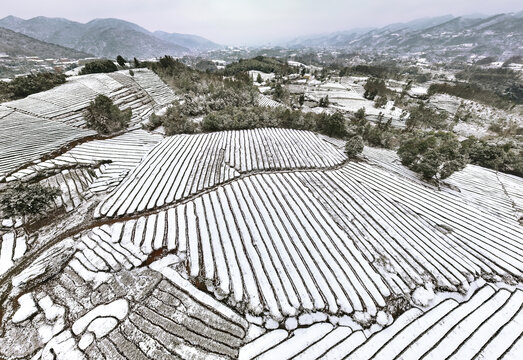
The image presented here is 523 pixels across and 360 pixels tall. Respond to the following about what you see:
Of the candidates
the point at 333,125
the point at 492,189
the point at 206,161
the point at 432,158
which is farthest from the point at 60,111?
the point at 492,189

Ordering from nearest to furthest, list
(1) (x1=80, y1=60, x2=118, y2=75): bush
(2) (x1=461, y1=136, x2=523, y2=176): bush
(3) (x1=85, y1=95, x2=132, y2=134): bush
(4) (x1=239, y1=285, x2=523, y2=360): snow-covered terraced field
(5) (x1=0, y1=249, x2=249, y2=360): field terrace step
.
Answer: (5) (x1=0, y1=249, x2=249, y2=360): field terrace step, (4) (x1=239, y1=285, x2=523, y2=360): snow-covered terraced field, (2) (x1=461, y1=136, x2=523, y2=176): bush, (3) (x1=85, y1=95, x2=132, y2=134): bush, (1) (x1=80, y1=60, x2=118, y2=75): bush

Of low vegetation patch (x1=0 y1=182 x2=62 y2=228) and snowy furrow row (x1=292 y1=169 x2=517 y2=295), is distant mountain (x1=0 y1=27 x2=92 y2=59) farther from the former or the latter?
snowy furrow row (x1=292 y1=169 x2=517 y2=295)

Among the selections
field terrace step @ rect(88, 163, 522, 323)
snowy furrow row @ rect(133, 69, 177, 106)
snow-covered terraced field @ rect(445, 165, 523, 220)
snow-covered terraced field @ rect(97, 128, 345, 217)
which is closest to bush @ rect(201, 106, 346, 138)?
snow-covered terraced field @ rect(97, 128, 345, 217)

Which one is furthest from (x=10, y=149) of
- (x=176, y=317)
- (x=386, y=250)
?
(x=386, y=250)

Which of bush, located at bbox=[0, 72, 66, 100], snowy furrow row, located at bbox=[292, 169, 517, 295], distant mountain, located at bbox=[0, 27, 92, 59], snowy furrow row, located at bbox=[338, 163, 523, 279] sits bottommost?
snowy furrow row, located at bbox=[338, 163, 523, 279]

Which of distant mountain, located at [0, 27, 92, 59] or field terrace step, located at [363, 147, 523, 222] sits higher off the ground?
distant mountain, located at [0, 27, 92, 59]

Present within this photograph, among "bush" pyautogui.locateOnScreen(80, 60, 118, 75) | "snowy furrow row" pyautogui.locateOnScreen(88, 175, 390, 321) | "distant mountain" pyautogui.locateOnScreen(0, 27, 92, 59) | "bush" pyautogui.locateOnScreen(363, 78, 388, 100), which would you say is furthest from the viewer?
"distant mountain" pyautogui.locateOnScreen(0, 27, 92, 59)
